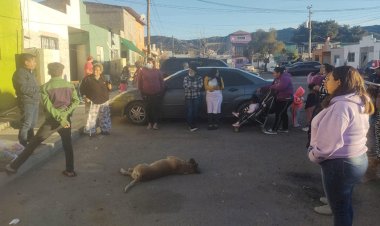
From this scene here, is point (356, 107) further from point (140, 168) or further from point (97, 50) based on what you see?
point (97, 50)

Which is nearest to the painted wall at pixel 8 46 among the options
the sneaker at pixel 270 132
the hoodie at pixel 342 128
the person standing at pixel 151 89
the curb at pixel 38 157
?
the curb at pixel 38 157

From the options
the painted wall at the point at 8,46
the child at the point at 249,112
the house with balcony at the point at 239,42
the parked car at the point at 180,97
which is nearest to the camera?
the child at the point at 249,112

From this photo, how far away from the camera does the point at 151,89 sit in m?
9.43

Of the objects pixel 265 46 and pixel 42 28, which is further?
pixel 265 46

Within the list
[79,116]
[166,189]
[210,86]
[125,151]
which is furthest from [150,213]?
[79,116]

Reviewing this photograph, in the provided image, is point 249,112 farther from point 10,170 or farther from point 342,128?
point 342,128

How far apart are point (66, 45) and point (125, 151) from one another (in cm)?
1185

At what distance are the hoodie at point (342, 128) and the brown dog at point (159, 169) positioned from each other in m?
2.87

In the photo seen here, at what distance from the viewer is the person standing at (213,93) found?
9.36 meters

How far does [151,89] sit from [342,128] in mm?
6713

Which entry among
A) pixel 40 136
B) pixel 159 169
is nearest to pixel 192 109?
pixel 159 169

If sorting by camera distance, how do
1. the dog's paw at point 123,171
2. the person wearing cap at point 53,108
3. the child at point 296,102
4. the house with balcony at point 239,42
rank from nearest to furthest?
1. the person wearing cap at point 53,108
2. the dog's paw at point 123,171
3. the child at point 296,102
4. the house with balcony at point 239,42

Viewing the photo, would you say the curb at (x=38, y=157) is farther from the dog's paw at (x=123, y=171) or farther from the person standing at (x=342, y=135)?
the person standing at (x=342, y=135)

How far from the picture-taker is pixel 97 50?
24250 mm
